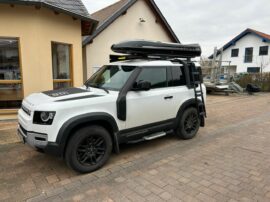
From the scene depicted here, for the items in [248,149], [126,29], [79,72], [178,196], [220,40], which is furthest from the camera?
[220,40]

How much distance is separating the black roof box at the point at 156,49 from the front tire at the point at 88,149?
6.42ft

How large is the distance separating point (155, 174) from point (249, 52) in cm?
3254

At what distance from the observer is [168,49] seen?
5.15 m

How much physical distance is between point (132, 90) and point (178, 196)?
202cm

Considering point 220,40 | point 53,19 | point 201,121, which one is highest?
point 220,40

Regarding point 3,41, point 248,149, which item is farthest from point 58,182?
point 3,41

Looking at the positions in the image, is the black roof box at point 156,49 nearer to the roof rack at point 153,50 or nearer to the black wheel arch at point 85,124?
the roof rack at point 153,50

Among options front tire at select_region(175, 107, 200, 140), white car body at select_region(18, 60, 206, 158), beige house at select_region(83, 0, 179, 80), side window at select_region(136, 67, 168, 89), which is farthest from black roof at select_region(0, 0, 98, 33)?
front tire at select_region(175, 107, 200, 140)

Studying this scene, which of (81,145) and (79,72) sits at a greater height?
(79,72)

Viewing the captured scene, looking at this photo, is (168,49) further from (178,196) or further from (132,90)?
(178,196)

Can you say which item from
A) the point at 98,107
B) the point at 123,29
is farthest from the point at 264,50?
the point at 98,107

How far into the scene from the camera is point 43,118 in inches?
133

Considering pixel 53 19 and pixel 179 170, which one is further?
pixel 53 19

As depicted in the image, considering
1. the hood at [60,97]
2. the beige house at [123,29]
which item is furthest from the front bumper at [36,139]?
the beige house at [123,29]
